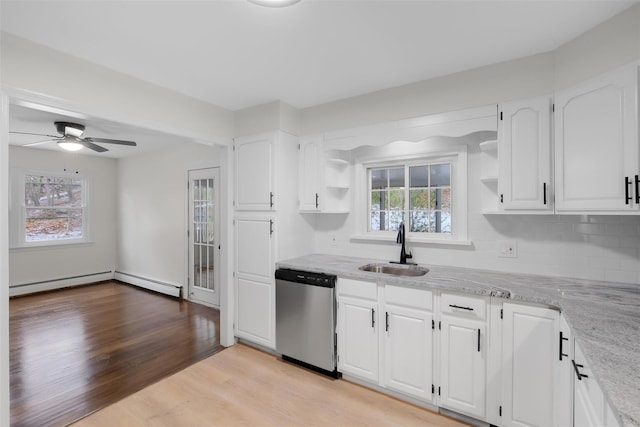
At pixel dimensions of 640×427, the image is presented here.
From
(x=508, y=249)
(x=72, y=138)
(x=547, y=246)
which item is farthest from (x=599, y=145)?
(x=72, y=138)

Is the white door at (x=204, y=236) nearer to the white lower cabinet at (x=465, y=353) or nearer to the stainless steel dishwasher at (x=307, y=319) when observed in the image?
the stainless steel dishwasher at (x=307, y=319)

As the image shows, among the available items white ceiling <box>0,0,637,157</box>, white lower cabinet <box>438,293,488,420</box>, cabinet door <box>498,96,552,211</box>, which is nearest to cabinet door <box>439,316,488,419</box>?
white lower cabinet <box>438,293,488,420</box>

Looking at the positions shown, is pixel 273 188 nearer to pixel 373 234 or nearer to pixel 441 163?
pixel 373 234

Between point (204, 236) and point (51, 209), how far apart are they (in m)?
3.18

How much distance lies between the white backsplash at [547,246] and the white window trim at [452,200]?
6 centimetres

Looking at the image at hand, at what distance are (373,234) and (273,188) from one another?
113 cm

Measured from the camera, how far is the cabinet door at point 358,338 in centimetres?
241

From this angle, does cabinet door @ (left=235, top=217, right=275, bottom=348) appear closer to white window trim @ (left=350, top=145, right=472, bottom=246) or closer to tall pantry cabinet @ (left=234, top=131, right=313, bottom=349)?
tall pantry cabinet @ (left=234, top=131, right=313, bottom=349)

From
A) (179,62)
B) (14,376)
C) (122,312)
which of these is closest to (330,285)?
(179,62)

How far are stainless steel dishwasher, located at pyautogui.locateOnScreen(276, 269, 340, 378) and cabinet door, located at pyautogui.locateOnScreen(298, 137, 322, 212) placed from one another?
0.73 m

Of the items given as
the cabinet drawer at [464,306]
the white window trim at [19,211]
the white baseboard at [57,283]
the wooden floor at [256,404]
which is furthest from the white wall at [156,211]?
the cabinet drawer at [464,306]

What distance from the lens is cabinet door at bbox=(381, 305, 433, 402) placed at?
2178 millimetres

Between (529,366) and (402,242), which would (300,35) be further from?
(529,366)

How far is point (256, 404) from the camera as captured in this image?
2.29m
